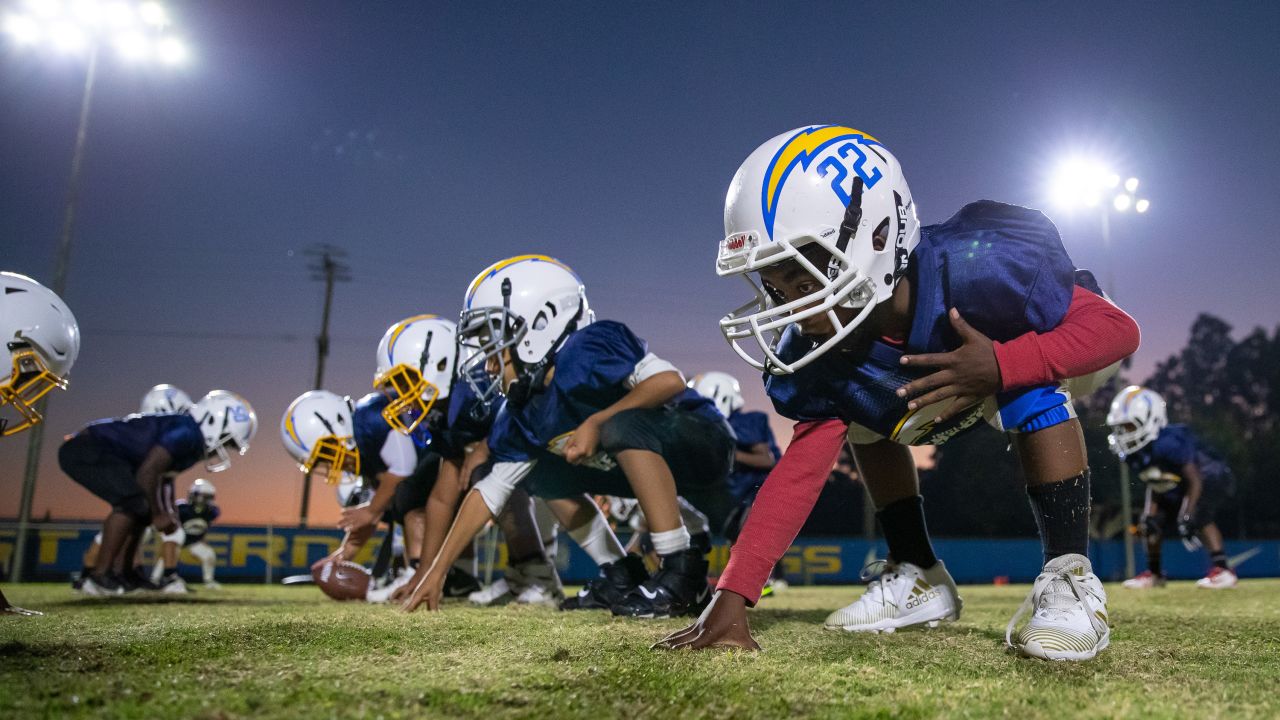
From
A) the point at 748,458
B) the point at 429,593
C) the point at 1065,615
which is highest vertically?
the point at 748,458

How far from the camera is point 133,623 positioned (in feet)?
8.48

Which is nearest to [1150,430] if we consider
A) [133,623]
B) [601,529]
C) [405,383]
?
[601,529]

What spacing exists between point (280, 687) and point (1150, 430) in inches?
324

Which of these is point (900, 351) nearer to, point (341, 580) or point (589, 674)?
point (589, 674)

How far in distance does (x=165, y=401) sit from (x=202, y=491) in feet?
11.1

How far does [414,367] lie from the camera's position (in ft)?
16.4

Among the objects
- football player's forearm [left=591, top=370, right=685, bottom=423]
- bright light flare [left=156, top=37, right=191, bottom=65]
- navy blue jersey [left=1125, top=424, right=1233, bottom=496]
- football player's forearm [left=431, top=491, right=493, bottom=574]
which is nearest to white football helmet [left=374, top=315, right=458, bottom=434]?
football player's forearm [left=431, top=491, right=493, bottom=574]

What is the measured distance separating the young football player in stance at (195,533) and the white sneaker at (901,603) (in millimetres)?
6354

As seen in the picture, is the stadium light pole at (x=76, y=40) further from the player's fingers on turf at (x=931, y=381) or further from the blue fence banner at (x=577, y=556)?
the player's fingers on turf at (x=931, y=381)

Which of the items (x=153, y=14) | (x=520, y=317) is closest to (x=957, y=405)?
(x=520, y=317)

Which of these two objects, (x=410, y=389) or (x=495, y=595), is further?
(x=410, y=389)

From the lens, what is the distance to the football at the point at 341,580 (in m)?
4.65

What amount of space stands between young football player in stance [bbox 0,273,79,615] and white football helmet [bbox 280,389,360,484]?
2617mm

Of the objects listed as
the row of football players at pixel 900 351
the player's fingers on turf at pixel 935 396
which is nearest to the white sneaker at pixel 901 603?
the row of football players at pixel 900 351
